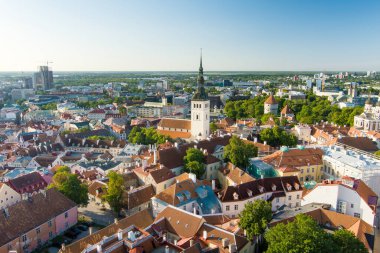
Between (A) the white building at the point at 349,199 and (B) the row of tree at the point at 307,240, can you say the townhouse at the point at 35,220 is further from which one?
(A) the white building at the point at 349,199

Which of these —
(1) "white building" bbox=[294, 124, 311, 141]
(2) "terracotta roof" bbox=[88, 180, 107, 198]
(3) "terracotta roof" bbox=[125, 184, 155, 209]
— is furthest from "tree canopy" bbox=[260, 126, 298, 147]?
(2) "terracotta roof" bbox=[88, 180, 107, 198]

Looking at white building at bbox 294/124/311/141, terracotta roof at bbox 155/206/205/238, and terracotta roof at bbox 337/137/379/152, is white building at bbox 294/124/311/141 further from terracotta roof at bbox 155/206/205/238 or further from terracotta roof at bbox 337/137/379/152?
terracotta roof at bbox 155/206/205/238

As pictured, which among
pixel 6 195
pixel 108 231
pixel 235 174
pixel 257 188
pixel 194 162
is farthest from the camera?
pixel 194 162

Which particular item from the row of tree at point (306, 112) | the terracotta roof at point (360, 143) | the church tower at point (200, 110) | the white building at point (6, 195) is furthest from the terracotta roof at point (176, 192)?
the row of tree at point (306, 112)

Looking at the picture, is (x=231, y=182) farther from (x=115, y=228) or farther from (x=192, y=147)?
(x=115, y=228)

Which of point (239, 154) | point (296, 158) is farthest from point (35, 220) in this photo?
point (296, 158)

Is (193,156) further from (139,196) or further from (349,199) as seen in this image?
(349,199)
